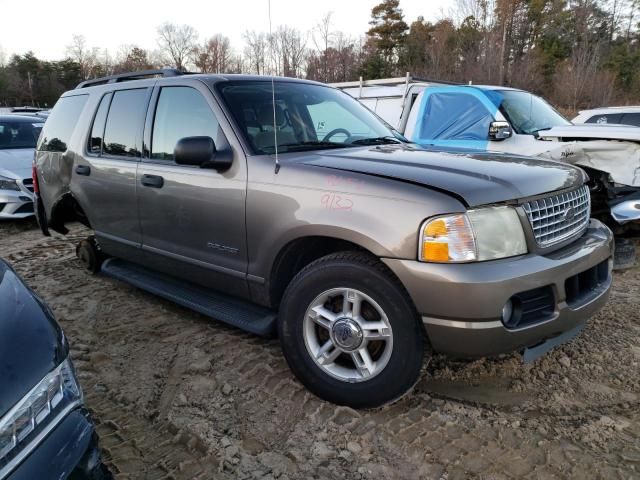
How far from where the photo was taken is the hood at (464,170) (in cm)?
239

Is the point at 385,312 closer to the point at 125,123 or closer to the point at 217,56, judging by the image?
the point at 125,123

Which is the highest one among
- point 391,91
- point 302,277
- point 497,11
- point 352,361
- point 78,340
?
point 497,11

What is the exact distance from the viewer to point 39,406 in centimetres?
141

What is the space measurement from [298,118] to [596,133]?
3734 mm

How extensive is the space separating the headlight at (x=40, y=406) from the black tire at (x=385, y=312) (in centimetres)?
132

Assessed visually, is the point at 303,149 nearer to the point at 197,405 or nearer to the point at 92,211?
the point at 197,405

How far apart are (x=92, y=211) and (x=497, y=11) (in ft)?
122

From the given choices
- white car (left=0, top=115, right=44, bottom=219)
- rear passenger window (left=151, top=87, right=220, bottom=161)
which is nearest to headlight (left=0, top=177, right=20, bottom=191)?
white car (left=0, top=115, right=44, bottom=219)

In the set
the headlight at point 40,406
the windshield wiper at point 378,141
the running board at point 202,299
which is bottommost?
the running board at point 202,299

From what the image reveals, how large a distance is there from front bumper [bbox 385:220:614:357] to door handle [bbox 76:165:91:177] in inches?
121

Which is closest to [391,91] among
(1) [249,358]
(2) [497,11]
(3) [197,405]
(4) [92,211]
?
(4) [92,211]

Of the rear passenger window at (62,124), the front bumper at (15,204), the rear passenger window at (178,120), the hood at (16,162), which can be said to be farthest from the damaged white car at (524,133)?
the hood at (16,162)

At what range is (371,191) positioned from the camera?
97.4 inches

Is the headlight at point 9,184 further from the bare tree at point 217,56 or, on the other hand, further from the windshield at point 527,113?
the bare tree at point 217,56
